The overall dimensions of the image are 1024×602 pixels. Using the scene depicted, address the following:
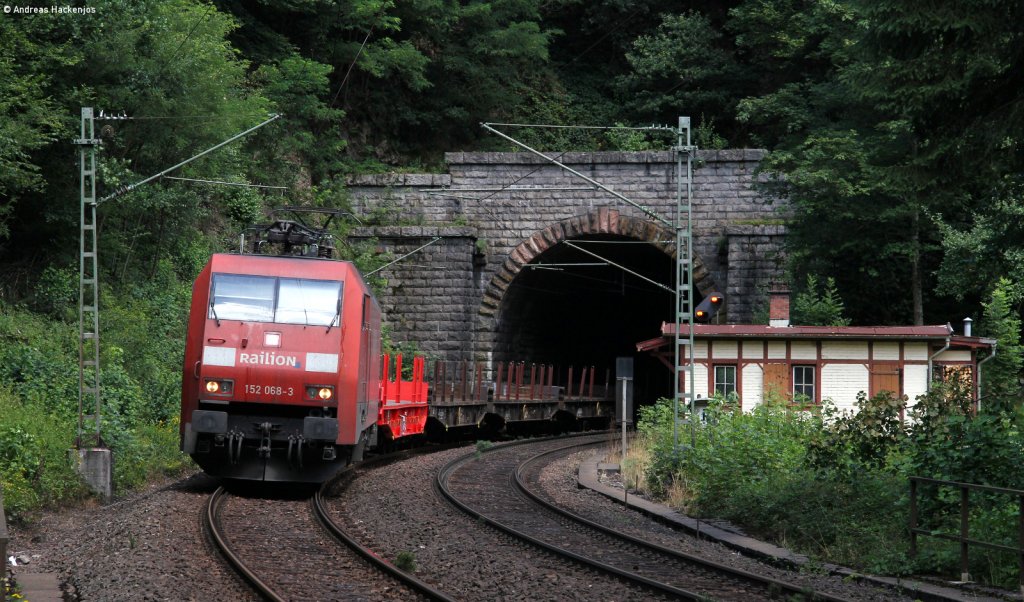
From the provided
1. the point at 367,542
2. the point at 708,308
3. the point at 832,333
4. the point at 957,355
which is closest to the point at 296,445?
the point at 367,542

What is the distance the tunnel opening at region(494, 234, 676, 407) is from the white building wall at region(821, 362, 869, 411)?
7046mm

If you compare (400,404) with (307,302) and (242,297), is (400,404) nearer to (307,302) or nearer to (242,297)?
(307,302)

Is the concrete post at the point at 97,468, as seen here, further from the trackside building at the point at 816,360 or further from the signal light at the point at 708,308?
the trackside building at the point at 816,360

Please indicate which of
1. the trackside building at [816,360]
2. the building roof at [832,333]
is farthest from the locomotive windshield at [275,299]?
the trackside building at [816,360]

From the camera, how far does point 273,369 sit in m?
14.1

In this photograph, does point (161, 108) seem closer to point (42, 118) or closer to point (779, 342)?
point (42, 118)

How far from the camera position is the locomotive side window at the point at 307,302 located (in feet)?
47.1

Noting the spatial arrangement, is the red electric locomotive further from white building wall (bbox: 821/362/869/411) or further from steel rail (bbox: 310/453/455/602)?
white building wall (bbox: 821/362/869/411)

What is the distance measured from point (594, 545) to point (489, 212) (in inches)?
874

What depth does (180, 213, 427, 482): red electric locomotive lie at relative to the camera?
14.0 meters

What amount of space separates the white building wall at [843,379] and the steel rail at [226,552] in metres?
14.7

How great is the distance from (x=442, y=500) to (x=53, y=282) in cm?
1123

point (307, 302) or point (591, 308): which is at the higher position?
point (591, 308)

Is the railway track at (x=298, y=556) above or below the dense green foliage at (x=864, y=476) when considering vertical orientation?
below
